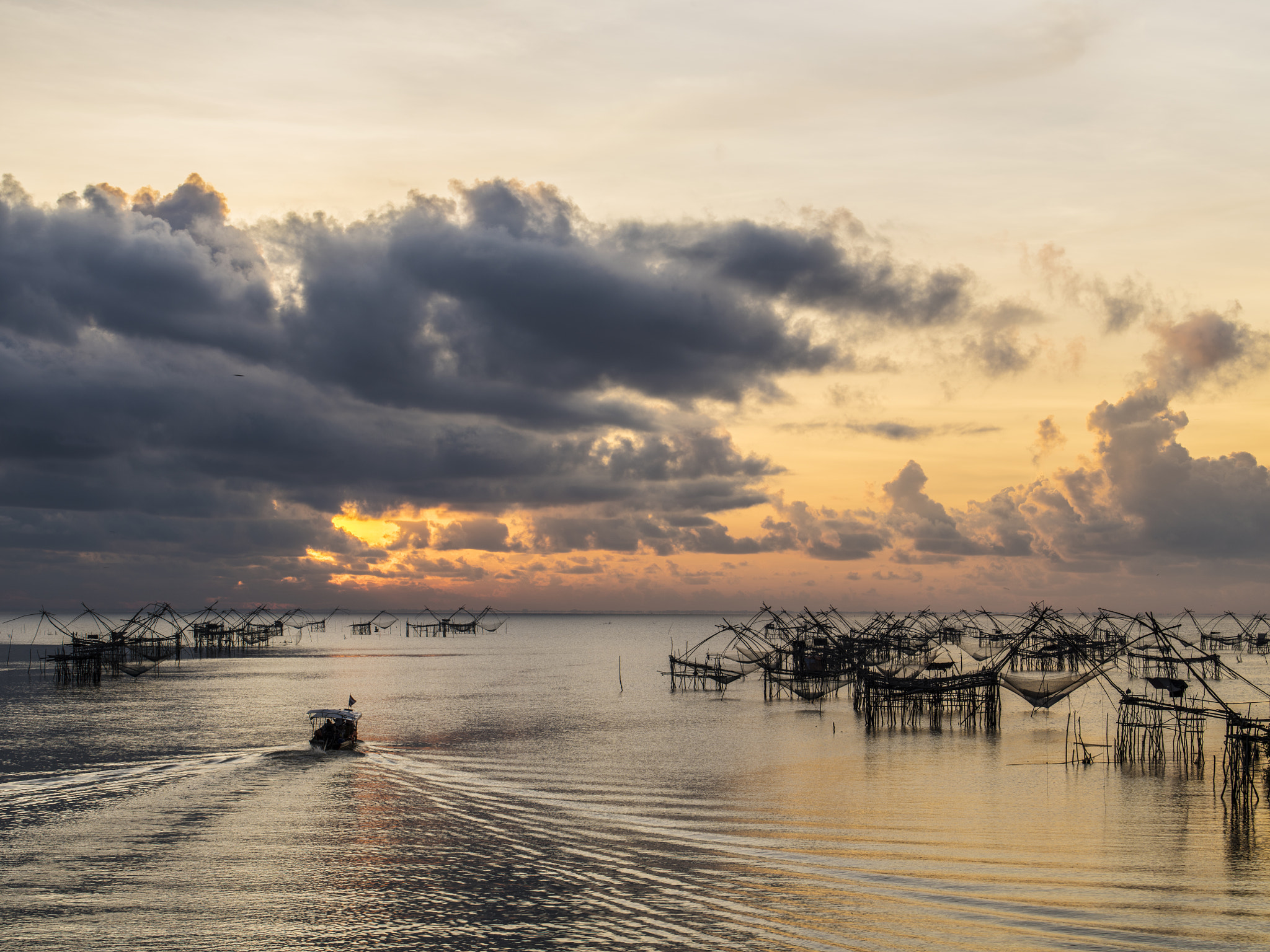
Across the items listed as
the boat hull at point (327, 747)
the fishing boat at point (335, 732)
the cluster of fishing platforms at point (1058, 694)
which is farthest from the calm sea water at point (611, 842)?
the cluster of fishing platforms at point (1058, 694)

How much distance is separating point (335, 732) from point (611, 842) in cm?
1913

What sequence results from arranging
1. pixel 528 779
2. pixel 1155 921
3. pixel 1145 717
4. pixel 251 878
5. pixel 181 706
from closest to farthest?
pixel 1155 921
pixel 251 878
pixel 528 779
pixel 1145 717
pixel 181 706

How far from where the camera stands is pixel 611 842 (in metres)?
22.6

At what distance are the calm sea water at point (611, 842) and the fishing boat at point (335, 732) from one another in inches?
29.9

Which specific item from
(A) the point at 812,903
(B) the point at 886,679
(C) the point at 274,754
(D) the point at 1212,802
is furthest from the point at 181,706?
(D) the point at 1212,802

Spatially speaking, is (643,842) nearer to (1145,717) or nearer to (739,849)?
(739,849)

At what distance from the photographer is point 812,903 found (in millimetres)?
17875

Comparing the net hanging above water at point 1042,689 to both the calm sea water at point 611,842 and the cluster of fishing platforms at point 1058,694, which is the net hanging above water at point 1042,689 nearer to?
the cluster of fishing platforms at point 1058,694

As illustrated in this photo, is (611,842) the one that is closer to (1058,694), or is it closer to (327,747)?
(327,747)

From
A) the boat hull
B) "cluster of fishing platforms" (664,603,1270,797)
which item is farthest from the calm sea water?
"cluster of fishing platforms" (664,603,1270,797)

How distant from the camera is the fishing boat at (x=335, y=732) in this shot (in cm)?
3731

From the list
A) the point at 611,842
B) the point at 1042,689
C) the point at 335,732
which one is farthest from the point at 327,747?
the point at 1042,689

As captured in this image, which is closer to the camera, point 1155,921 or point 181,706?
point 1155,921

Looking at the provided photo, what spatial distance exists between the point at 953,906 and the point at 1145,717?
3688cm
